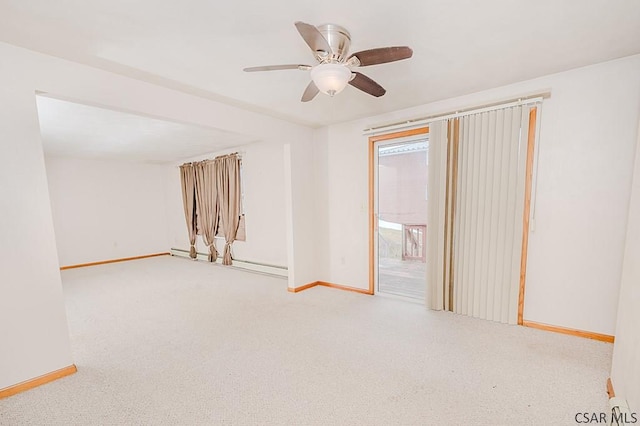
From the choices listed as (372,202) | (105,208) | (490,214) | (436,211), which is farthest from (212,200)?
(490,214)

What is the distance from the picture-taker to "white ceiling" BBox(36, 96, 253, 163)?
2958 millimetres

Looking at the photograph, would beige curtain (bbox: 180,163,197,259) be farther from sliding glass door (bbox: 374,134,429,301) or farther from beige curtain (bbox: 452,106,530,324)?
beige curtain (bbox: 452,106,530,324)

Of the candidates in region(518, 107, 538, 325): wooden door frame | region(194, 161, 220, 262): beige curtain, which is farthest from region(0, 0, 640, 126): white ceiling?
region(194, 161, 220, 262): beige curtain

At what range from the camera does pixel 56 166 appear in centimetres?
530

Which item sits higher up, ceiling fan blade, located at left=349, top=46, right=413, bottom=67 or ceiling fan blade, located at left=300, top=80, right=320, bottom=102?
ceiling fan blade, located at left=349, top=46, right=413, bottom=67

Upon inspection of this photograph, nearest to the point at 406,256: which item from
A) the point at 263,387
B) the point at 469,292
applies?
the point at 469,292

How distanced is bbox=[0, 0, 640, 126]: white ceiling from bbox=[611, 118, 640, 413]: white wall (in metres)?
0.88

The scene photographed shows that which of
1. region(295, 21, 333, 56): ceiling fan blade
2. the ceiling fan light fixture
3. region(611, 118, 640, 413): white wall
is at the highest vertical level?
region(295, 21, 333, 56): ceiling fan blade

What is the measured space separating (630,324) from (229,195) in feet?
16.8

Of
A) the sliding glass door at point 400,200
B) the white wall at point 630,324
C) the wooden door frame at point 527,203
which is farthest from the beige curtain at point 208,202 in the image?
the white wall at point 630,324

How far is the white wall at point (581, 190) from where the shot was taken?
217 cm

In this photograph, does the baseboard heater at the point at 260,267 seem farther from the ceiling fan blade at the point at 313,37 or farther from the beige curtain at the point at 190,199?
the ceiling fan blade at the point at 313,37

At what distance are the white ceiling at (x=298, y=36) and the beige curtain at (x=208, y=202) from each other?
3.30m

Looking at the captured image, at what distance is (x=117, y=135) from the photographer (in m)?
3.89
